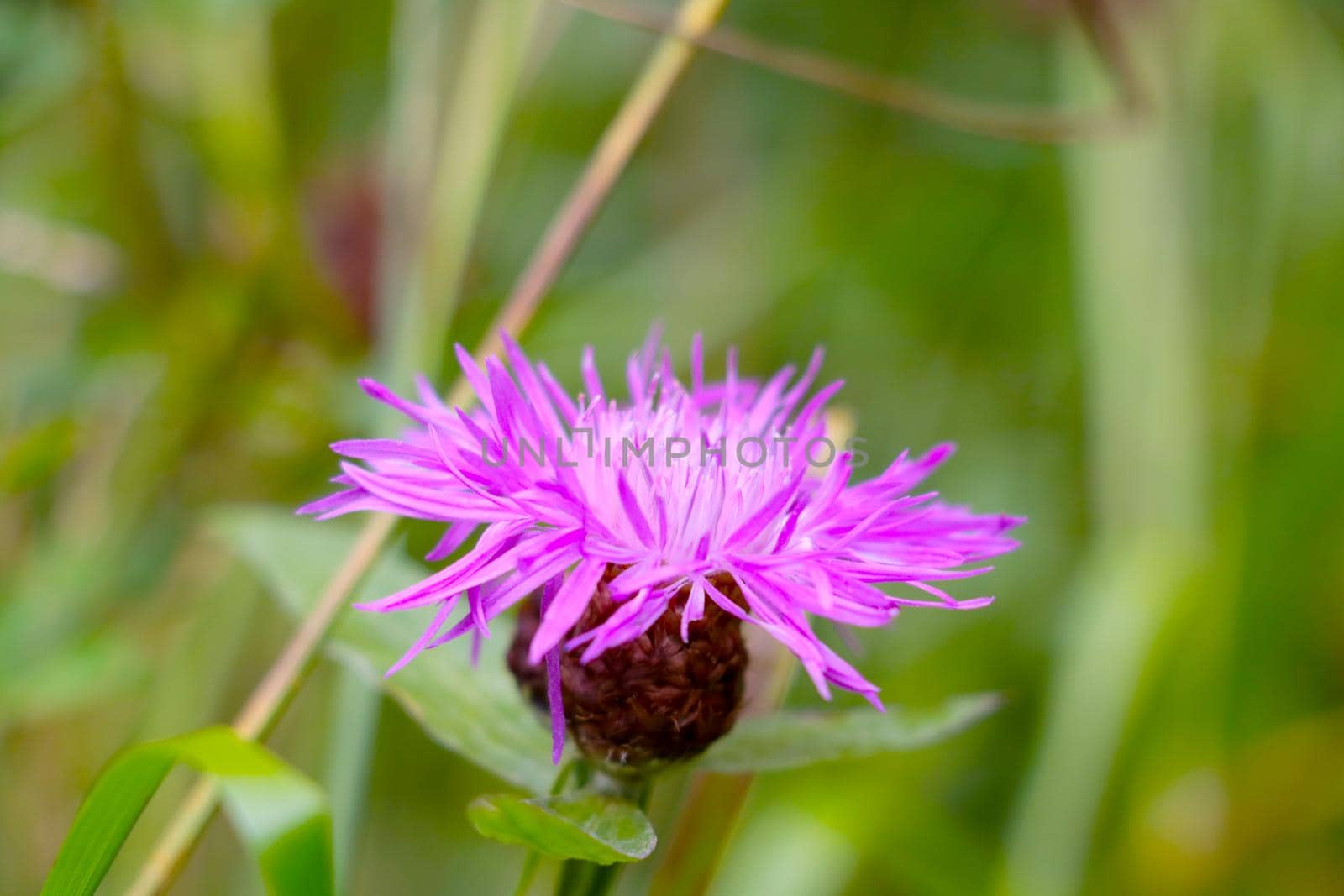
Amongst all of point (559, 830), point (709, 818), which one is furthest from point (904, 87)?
point (559, 830)

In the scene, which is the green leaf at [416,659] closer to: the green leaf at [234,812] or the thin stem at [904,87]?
the green leaf at [234,812]

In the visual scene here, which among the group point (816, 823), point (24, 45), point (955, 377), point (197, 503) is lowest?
point (816, 823)

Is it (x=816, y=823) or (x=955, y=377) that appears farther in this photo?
(x=955, y=377)

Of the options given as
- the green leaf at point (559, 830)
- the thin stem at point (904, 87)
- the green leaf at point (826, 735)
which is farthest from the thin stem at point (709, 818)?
the thin stem at point (904, 87)

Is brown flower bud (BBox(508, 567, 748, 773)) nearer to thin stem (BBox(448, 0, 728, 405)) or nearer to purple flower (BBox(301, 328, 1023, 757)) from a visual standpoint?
purple flower (BBox(301, 328, 1023, 757))

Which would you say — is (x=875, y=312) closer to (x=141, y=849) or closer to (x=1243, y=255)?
(x=1243, y=255)

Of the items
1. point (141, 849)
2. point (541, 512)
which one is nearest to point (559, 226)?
point (541, 512)
